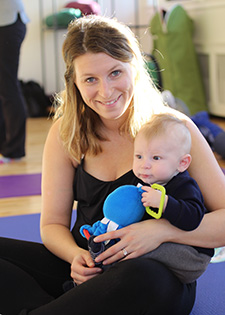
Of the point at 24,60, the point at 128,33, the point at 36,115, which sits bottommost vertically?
the point at 36,115

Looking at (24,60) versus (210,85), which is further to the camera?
(24,60)

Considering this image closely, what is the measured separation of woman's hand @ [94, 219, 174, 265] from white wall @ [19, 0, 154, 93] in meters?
4.46

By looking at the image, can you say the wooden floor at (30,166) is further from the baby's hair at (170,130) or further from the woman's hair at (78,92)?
the baby's hair at (170,130)

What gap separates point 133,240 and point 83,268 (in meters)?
0.13

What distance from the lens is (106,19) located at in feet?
4.38

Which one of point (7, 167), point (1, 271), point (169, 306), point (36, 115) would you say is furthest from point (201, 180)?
point (36, 115)

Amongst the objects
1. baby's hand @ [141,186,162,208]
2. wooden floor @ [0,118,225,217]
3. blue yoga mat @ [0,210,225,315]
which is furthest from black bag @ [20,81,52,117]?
baby's hand @ [141,186,162,208]

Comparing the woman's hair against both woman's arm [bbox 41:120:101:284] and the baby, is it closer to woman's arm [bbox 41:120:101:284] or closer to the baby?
woman's arm [bbox 41:120:101:284]

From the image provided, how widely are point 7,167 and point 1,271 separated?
6.71 feet

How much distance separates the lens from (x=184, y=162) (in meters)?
1.17

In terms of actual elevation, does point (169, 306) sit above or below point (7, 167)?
above

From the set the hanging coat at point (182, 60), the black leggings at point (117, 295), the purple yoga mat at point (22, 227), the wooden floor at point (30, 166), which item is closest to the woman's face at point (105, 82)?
the black leggings at point (117, 295)

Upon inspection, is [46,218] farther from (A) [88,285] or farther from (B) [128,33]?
(B) [128,33]

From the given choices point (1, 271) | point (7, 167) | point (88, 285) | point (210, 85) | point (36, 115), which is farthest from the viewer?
point (36, 115)
